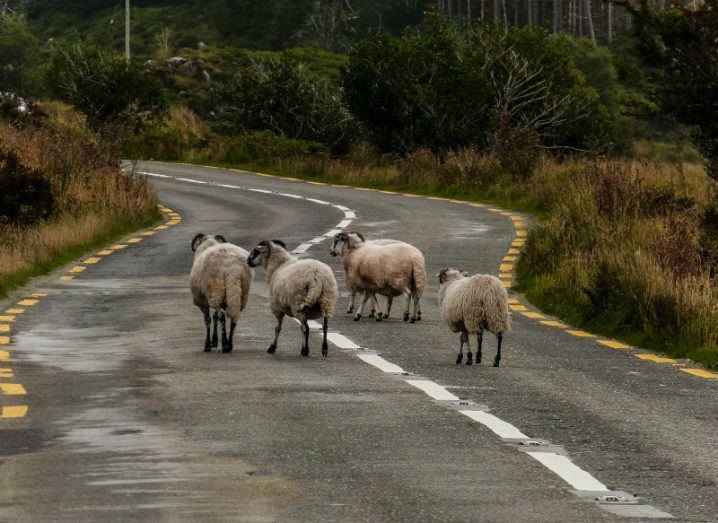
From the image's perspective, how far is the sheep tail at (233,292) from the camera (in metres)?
15.3

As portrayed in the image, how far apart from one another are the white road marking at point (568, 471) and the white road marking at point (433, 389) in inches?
101

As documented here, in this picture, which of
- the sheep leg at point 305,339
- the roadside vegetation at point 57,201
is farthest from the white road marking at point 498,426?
the roadside vegetation at point 57,201

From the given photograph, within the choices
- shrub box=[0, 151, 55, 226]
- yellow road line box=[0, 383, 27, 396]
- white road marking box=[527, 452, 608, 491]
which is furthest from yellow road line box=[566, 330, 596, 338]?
shrub box=[0, 151, 55, 226]

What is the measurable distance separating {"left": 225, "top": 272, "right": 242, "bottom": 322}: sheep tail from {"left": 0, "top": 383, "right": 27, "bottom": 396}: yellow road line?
253 cm

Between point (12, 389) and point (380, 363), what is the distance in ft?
11.2

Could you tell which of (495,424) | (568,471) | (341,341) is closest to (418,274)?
(341,341)

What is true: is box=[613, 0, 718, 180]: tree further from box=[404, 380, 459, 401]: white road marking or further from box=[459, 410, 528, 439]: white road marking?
box=[459, 410, 528, 439]: white road marking

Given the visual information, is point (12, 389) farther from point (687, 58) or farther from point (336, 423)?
point (687, 58)

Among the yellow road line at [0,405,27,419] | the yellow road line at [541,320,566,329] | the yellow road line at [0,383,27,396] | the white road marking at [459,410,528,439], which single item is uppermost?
the white road marking at [459,410,528,439]

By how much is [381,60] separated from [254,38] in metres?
48.4

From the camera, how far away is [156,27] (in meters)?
100

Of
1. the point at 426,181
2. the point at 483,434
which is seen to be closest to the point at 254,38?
the point at 426,181

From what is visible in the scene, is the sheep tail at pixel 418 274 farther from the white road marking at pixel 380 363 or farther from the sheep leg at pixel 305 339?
the sheep leg at pixel 305 339

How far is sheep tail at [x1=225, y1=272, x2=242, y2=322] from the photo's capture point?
1533 centimetres
